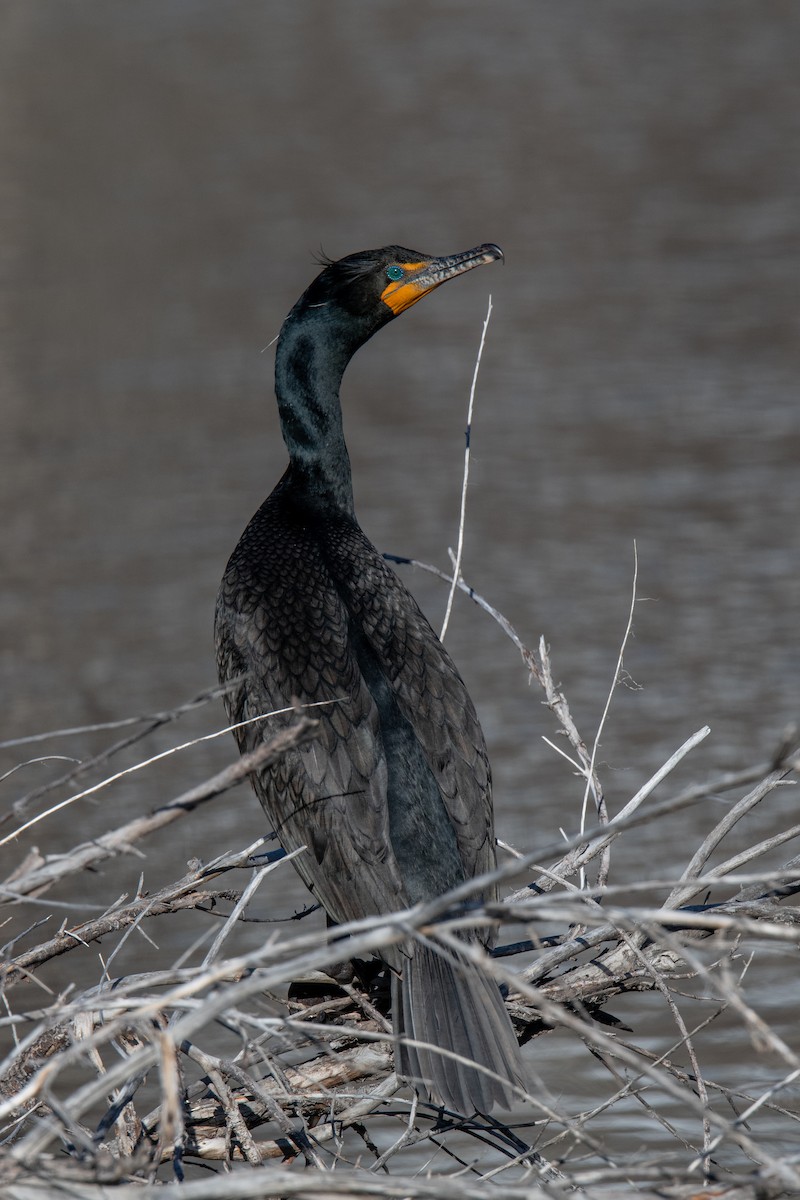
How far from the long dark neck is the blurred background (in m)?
1.50

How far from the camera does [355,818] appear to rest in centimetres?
331

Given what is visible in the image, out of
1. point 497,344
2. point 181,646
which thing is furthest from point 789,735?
point 497,344

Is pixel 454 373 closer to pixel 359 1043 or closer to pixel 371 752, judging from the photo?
pixel 371 752

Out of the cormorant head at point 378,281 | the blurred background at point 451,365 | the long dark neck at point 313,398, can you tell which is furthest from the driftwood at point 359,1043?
the blurred background at point 451,365

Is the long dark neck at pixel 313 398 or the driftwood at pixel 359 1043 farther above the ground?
the long dark neck at pixel 313 398

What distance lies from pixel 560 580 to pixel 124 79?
1252 centimetres

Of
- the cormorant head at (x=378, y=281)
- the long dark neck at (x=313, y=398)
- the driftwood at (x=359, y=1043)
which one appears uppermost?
the cormorant head at (x=378, y=281)

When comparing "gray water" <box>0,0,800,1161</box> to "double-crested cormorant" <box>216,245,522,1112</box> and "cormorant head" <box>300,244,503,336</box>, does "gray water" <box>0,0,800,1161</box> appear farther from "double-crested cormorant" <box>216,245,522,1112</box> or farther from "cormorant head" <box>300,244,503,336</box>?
"cormorant head" <box>300,244,503,336</box>

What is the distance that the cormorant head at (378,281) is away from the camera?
425 cm

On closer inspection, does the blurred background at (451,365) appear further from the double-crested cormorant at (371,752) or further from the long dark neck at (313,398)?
the double-crested cormorant at (371,752)

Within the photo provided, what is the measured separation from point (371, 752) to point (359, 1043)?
21.5 inches

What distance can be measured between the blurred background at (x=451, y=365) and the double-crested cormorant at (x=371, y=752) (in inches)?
69.4

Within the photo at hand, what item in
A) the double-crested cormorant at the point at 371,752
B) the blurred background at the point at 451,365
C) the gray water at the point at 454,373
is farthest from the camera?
the blurred background at the point at 451,365

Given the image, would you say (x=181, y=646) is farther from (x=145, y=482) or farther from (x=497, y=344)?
(x=497, y=344)
